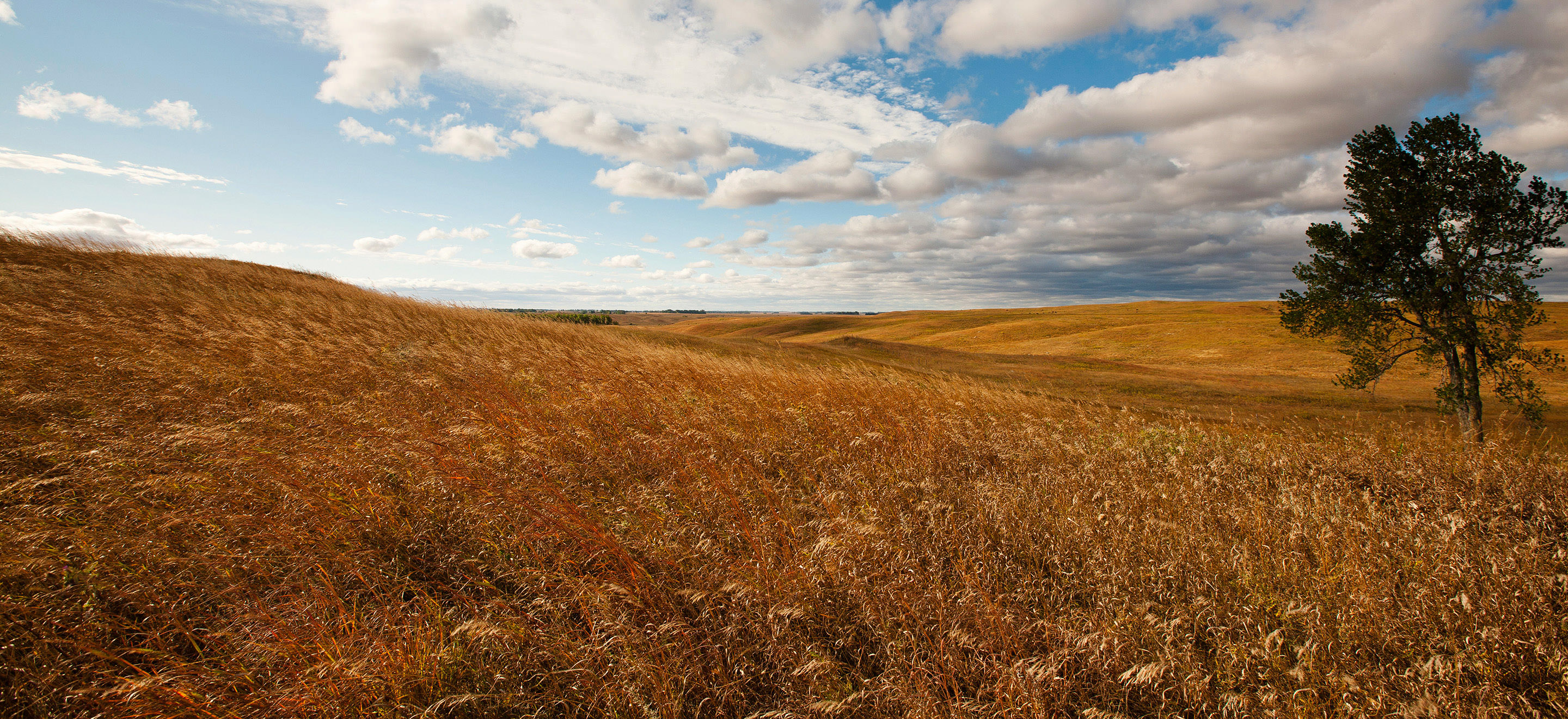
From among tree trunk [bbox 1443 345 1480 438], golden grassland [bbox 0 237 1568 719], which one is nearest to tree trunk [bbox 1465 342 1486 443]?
tree trunk [bbox 1443 345 1480 438]

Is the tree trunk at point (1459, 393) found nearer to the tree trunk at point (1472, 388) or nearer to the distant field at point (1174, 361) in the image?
the tree trunk at point (1472, 388)

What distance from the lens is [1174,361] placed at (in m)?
46.9

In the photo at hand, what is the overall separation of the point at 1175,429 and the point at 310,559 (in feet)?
33.2

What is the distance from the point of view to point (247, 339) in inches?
379

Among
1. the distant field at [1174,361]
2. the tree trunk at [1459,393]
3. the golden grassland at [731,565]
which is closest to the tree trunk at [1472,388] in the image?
the tree trunk at [1459,393]

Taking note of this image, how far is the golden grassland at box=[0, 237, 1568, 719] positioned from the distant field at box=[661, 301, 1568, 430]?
4.45 meters

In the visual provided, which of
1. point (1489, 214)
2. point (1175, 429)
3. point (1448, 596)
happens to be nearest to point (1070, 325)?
point (1489, 214)

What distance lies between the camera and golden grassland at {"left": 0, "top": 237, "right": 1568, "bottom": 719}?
256 centimetres

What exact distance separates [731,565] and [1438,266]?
2329 centimetres

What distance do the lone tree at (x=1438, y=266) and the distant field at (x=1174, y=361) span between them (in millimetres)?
2551

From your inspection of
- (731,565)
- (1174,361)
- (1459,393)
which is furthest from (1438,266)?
(1174,361)

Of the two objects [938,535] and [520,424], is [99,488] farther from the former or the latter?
[938,535]

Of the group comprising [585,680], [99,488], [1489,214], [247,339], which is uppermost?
[1489,214]

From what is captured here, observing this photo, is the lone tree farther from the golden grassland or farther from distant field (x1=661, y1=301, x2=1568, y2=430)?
the golden grassland
